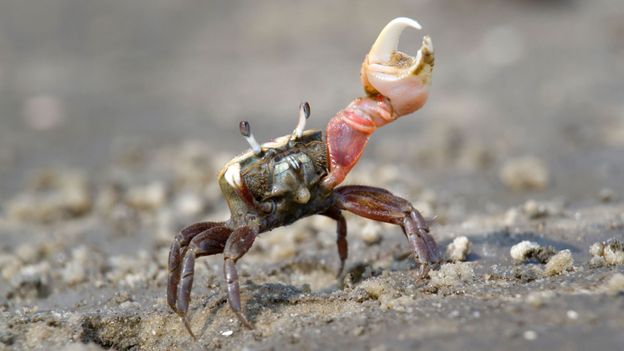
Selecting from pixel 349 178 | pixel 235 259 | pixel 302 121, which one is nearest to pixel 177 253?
pixel 235 259

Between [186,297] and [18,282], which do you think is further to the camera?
[18,282]

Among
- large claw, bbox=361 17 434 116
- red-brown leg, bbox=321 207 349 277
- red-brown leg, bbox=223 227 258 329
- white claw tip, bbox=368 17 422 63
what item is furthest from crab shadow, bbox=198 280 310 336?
white claw tip, bbox=368 17 422 63

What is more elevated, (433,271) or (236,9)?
(236,9)

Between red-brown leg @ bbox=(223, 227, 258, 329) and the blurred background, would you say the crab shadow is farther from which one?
the blurred background

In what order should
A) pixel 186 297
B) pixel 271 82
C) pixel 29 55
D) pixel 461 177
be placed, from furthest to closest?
pixel 29 55 → pixel 271 82 → pixel 461 177 → pixel 186 297

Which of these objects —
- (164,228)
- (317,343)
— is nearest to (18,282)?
(164,228)

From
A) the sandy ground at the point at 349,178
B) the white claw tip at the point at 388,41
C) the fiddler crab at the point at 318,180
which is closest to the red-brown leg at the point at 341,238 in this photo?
the sandy ground at the point at 349,178

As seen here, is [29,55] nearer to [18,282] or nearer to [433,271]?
[18,282]

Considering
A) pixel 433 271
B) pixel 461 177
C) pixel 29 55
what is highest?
pixel 29 55
